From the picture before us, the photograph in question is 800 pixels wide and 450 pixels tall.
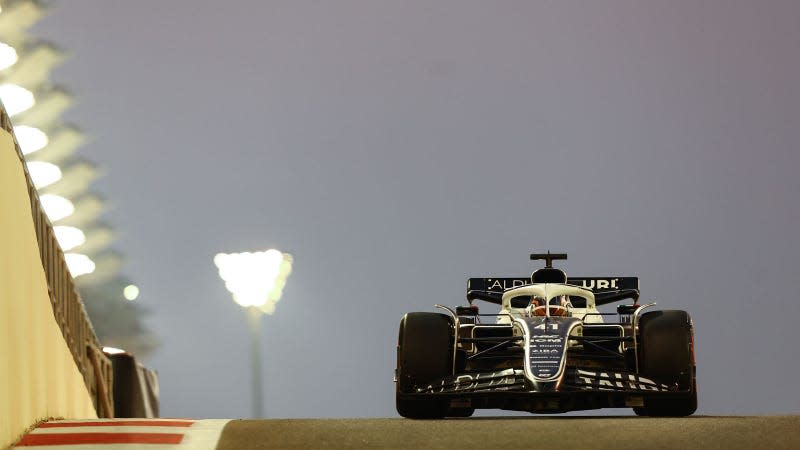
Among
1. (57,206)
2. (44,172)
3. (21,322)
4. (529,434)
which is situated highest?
(44,172)

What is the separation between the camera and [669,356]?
13711mm

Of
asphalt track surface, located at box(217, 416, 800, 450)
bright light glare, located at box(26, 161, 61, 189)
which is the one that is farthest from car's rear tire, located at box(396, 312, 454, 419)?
bright light glare, located at box(26, 161, 61, 189)

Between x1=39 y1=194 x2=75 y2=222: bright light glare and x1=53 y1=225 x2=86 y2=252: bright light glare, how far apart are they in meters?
0.88

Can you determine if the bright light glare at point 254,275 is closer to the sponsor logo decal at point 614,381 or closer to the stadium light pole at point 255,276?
the stadium light pole at point 255,276

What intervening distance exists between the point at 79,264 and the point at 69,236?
265 centimetres

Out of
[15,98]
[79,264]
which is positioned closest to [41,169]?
[15,98]

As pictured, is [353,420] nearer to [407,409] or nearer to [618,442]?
[618,442]

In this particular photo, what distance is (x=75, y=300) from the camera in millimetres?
19391

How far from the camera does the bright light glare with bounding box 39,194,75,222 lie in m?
63.1

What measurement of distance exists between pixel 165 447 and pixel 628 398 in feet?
16.2

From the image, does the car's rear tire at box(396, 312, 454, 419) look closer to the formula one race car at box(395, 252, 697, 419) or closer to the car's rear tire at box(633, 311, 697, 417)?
the formula one race car at box(395, 252, 697, 419)

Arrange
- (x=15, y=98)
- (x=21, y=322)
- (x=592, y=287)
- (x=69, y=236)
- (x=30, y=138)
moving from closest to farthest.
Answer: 1. (x=21, y=322)
2. (x=592, y=287)
3. (x=15, y=98)
4. (x=30, y=138)
5. (x=69, y=236)

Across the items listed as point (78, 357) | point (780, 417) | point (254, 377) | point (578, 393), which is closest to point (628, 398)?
point (578, 393)

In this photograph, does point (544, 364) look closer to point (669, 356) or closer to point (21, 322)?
point (669, 356)
